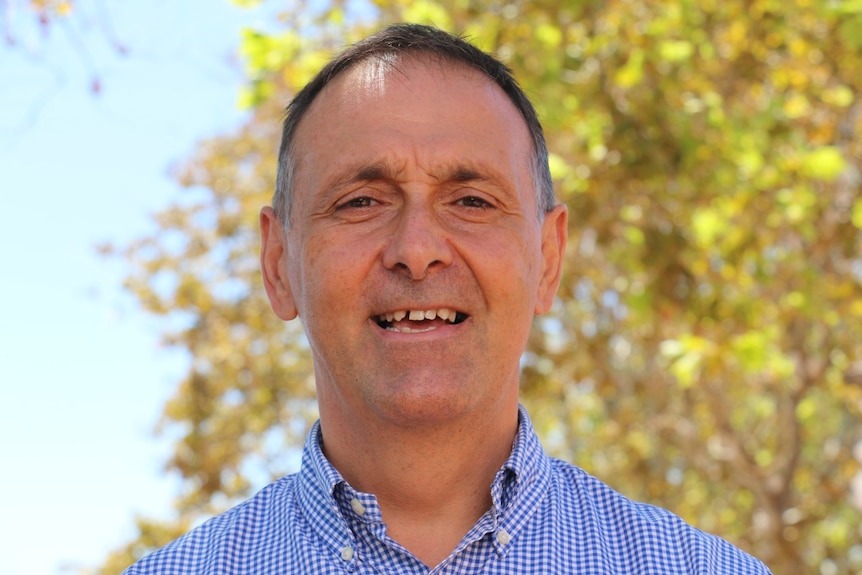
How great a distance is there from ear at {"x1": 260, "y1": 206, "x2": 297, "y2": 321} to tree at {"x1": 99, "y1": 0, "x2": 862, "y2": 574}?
347 cm

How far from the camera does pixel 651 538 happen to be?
219 cm

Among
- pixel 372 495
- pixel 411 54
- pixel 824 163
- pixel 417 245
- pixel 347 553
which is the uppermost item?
pixel 824 163

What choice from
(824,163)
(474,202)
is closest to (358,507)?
(474,202)

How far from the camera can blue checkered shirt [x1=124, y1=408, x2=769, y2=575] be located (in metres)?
2.11

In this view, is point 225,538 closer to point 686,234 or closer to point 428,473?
point 428,473

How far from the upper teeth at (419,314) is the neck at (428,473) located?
Answer: 0.21 meters

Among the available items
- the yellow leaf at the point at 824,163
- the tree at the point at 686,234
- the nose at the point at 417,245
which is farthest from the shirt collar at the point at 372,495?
the yellow leaf at the point at 824,163

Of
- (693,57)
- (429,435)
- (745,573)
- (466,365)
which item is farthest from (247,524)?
(693,57)

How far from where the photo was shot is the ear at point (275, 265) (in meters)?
2.39

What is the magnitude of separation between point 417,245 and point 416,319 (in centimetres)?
15

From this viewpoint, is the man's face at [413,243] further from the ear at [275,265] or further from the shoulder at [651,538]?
the shoulder at [651,538]

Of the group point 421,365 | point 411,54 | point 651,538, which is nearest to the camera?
point 421,365

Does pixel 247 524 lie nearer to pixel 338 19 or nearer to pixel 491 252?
pixel 491 252

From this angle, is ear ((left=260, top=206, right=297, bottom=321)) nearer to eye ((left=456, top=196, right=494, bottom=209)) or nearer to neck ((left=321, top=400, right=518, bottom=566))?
neck ((left=321, top=400, right=518, bottom=566))
